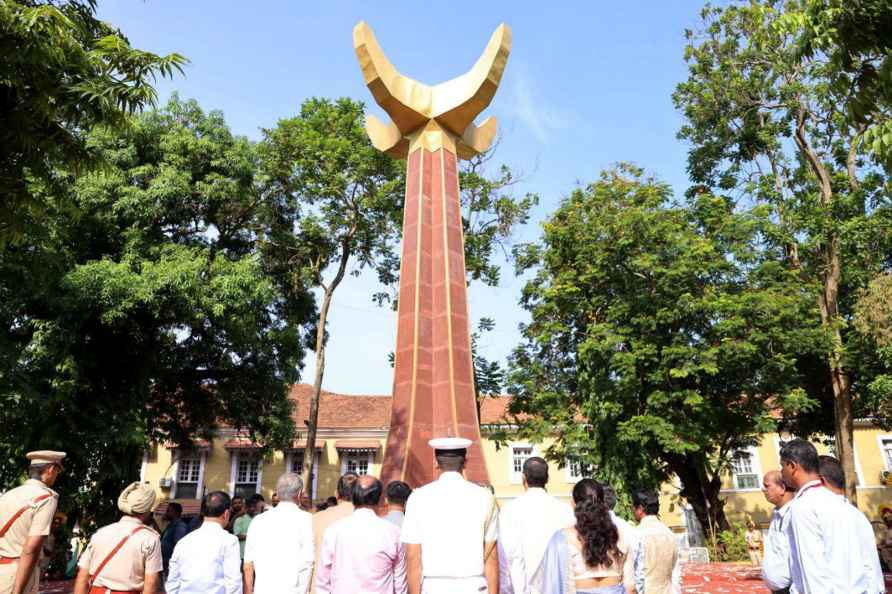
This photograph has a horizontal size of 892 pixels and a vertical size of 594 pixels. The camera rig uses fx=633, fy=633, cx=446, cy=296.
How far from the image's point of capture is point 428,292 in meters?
9.79

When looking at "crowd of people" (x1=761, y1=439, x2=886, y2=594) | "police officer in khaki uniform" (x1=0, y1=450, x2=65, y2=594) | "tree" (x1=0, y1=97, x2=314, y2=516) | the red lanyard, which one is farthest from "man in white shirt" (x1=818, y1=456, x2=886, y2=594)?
"tree" (x1=0, y1=97, x2=314, y2=516)

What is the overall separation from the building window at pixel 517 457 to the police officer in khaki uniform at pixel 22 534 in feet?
71.1

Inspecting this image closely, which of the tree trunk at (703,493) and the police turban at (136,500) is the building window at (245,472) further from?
the police turban at (136,500)

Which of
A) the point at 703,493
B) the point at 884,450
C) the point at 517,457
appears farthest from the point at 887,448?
the point at 517,457

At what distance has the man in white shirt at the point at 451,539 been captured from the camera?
3123mm

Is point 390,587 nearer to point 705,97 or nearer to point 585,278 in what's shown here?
point 585,278

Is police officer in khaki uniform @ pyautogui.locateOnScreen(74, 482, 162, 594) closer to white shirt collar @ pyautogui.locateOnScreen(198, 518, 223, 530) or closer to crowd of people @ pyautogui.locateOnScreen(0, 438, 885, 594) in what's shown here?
crowd of people @ pyautogui.locateOnScreen(0, 438, 885, 594)

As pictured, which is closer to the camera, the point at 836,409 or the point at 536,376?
the point at 836,409

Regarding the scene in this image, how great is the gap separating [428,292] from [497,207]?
10136 millimetres

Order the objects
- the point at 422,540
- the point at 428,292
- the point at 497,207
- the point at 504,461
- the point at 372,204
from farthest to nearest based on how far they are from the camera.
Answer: the point at 504,461 → the point at 497,207 → the point at 372,204 → the point at 428,292 → the point at 422,540

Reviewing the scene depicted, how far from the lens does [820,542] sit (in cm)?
283

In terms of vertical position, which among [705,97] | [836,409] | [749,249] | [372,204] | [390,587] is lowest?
[390,587]

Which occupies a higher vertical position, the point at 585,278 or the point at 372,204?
the point at 372,204

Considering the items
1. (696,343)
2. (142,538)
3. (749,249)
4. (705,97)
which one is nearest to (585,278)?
(696,343)
